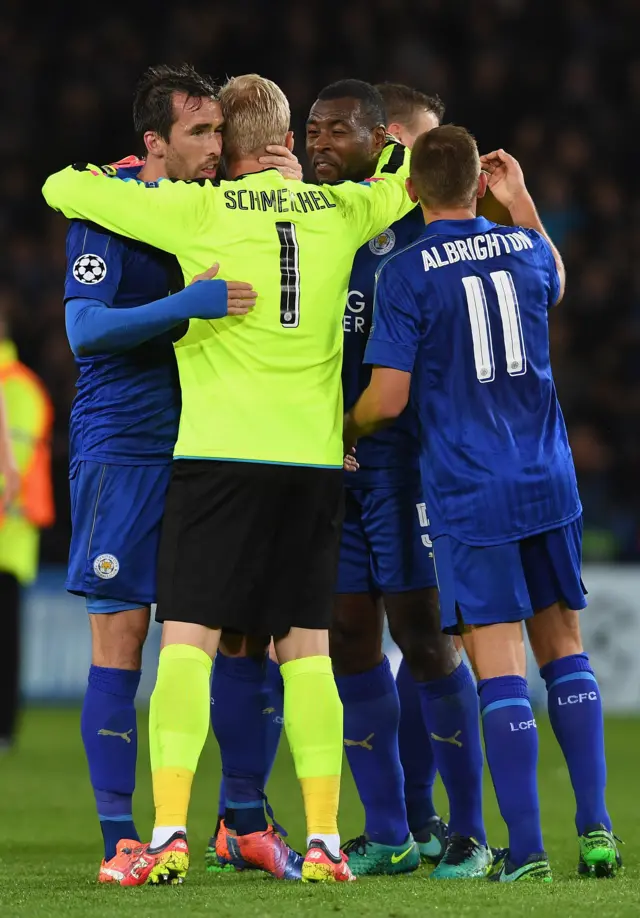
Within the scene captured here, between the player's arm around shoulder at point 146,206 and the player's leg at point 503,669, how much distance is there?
1016mm

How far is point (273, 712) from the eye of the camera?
15.0ft

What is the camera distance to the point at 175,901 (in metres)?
3.36

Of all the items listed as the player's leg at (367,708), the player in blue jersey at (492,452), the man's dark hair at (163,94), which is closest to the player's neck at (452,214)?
the player in blue jersey at (492,452)

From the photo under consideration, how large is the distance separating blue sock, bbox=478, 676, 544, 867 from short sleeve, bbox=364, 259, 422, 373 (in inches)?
33.3

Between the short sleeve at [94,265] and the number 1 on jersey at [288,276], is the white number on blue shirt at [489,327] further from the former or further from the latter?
the short sleeve at [94,265]

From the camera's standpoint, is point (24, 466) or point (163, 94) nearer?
point (163, 94)

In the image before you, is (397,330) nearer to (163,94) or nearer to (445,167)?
(445,167)

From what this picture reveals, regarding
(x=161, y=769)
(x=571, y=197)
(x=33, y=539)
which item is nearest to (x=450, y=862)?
(x=161, y=769)

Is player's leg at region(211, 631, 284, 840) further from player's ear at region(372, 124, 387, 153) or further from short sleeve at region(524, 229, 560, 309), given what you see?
player's ear at region(372, 124, 387, 153)

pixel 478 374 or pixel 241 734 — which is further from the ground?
pixel 478 374

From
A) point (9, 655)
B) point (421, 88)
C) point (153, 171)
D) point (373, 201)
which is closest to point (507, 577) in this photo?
point (373, 201)

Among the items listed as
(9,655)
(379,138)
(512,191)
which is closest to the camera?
(512,191)

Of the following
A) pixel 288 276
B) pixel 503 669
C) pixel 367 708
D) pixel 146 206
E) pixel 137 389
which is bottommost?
pixel 367 708

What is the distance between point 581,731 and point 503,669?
0.26m
